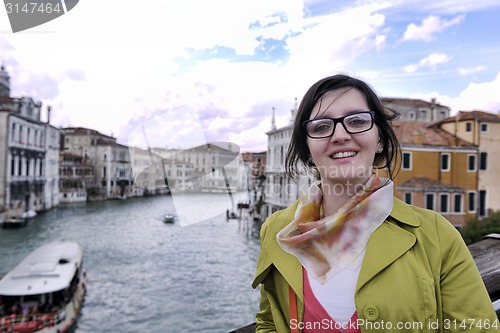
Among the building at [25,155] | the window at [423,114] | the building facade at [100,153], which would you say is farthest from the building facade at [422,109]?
the building at [25,155]

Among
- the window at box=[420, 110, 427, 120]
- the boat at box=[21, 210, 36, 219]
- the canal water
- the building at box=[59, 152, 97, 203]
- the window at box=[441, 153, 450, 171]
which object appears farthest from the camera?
the building at box=[59, 152, 97, 203]

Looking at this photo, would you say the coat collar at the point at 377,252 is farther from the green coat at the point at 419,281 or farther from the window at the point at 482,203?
the window at the point at 482,203

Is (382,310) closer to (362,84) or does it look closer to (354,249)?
(354,249)

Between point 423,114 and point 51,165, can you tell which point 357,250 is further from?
point 51,165

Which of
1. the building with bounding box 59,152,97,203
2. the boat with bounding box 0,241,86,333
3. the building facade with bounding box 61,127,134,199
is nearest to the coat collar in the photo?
the boat with bounding box 0,241,86,333

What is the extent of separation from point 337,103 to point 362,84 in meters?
0.03

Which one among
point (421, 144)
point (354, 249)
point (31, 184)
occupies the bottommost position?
point (31, 184)

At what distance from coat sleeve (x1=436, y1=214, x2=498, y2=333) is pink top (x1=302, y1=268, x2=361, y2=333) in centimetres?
8

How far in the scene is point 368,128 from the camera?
341mm

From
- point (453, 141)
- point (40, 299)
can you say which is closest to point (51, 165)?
point (40, 299)

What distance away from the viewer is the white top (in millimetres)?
328

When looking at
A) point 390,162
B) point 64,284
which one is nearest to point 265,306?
point 390,162

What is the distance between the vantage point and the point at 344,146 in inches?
13.5

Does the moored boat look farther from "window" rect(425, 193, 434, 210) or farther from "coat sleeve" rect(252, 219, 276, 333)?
"coat sleeve" rect(252, 219, 276, 333)
